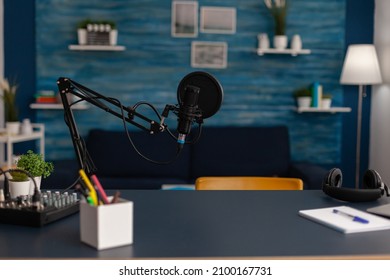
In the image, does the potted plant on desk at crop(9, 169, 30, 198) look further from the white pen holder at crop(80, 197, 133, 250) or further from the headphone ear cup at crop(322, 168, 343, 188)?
the headphone ear cup at crop(322, 168, 343, 188)

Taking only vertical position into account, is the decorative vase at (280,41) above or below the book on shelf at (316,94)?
above

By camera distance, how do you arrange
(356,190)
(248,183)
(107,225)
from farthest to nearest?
1. (248,183)
2. (356,190)
3. (107,225)

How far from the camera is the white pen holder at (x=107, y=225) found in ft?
4.11

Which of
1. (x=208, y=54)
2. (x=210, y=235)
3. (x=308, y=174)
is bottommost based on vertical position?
(x=308, y=174)

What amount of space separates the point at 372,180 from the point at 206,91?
2.56ft

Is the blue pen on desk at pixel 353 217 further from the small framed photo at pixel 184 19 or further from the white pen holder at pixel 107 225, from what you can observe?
the small framed photo at pixel 184 19

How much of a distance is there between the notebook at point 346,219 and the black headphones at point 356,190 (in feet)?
0.37

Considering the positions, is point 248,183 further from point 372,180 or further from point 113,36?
point 113,36

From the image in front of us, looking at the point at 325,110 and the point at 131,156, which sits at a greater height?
the point at 325,110

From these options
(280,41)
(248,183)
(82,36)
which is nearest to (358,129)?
(280,41)

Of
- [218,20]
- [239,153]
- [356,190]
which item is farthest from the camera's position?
[218,20]

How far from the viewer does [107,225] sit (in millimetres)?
1265

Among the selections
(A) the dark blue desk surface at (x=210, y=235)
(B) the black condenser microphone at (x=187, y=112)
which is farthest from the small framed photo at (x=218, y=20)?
(B) the black condenser microphone at (x=187, y=112)
